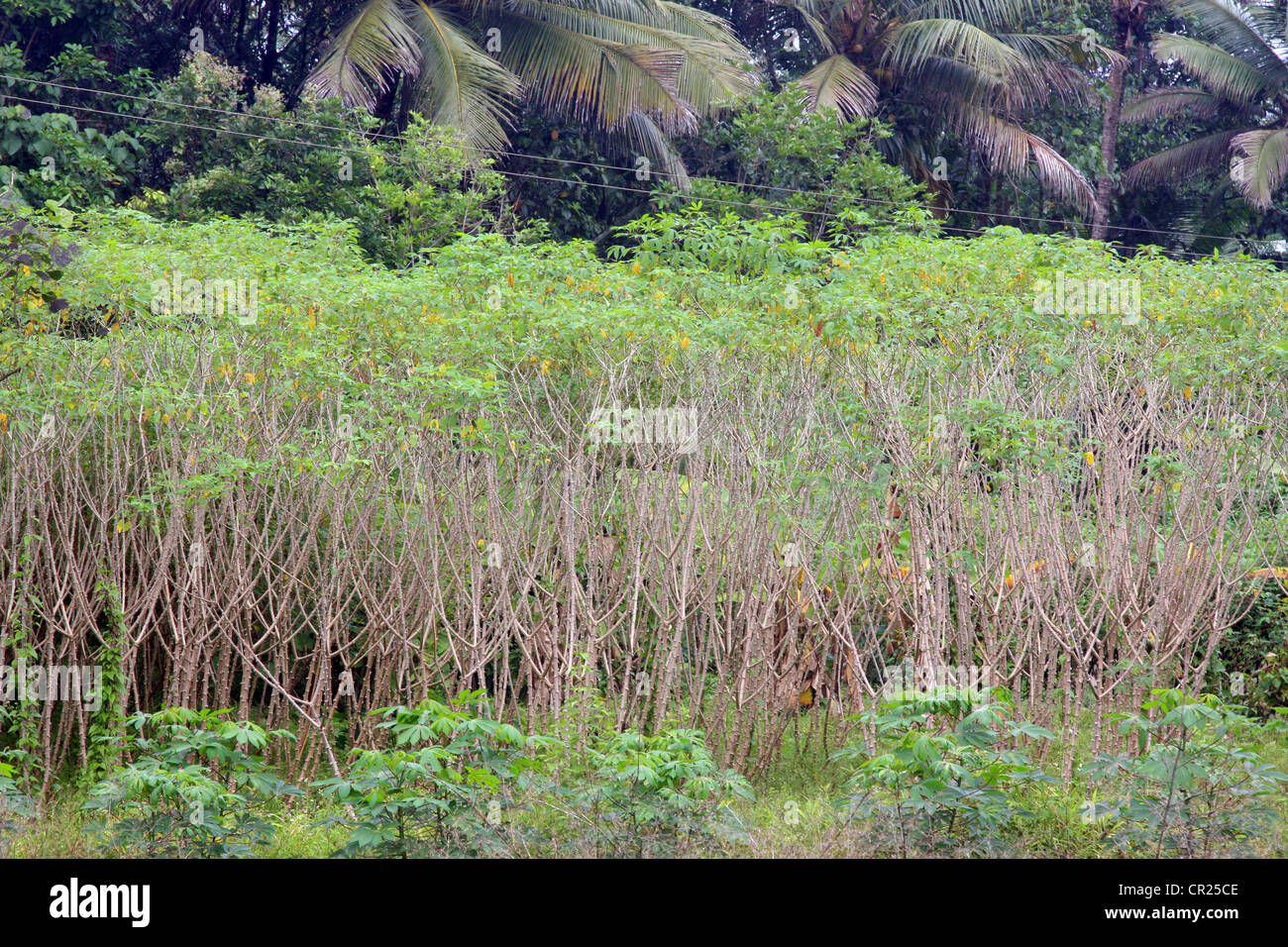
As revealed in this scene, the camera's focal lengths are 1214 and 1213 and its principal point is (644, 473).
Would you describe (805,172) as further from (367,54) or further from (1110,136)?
(1110,136)

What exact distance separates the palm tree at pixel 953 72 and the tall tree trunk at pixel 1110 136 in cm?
35

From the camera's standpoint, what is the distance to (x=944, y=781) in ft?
14.1

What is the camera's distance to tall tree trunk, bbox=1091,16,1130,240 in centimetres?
1727

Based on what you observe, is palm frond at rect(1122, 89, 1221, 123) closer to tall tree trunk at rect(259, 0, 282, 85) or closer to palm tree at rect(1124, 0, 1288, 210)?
palm tree at rect(1124, 0, 1288, 210)

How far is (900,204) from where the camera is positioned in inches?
521

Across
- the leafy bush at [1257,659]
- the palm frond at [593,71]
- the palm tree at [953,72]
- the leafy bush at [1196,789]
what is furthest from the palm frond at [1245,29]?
the leafy bush at [1196,789]

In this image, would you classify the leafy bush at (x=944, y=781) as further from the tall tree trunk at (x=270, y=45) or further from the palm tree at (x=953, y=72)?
the tall tree trunk at (x=270, y=45)

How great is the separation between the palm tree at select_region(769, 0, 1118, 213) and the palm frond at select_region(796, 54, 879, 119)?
16mm

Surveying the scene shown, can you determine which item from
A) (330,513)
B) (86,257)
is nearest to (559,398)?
(330,513)

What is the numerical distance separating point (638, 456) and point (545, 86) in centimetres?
954

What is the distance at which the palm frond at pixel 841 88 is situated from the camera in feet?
50.1

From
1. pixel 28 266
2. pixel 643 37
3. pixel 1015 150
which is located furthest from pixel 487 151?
pixel 28 266

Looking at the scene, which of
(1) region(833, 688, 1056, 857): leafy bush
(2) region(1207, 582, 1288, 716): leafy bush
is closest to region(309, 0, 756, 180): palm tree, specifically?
(2) region(1207, 582, 1288, 716): leafy bush

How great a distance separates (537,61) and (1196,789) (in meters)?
12.3
